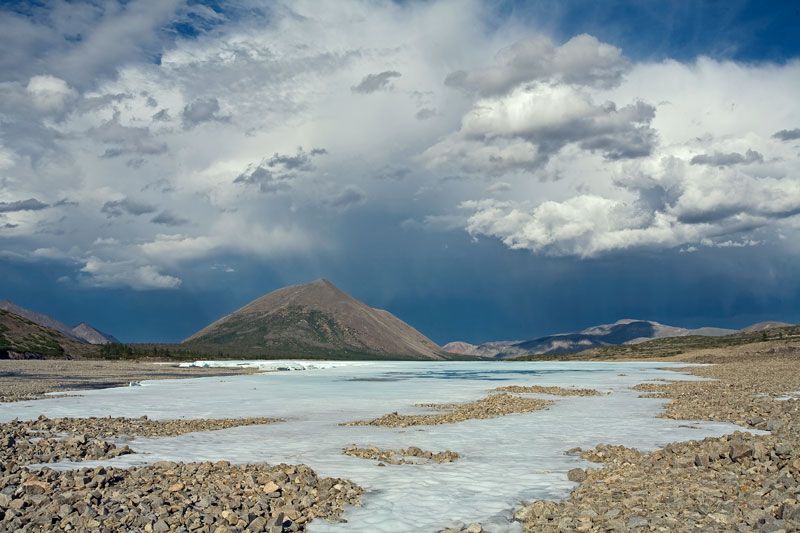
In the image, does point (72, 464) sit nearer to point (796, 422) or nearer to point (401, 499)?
point (401, 499)

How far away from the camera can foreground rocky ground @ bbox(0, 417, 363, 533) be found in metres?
12.8

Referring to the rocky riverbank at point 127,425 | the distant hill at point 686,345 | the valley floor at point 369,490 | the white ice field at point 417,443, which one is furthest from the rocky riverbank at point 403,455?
the distant hill at point 686,345

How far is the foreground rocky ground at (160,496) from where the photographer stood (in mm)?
12781

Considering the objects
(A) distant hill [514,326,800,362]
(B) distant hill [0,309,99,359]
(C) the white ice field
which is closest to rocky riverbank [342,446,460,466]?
(C) the white ice field

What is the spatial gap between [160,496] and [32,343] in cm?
16907

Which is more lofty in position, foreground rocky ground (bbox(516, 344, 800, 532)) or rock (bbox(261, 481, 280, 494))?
rock (bbox(261, 481, 280, 494))

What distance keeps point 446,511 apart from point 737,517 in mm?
6133

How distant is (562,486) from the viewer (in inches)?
674

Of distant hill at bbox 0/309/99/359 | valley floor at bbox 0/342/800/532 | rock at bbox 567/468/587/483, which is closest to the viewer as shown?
valley floor at bbox 0/342/800/532

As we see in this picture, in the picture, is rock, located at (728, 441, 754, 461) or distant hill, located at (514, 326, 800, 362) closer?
rock, located at (728, 441, 754, 461)

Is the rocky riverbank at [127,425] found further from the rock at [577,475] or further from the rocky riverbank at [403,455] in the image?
the rock at [577,475]

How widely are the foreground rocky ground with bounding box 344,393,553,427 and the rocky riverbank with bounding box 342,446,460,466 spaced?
7950 millimetres

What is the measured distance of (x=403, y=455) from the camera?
21500 mm

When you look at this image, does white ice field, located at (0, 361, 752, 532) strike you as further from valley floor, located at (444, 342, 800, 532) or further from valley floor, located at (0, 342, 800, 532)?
valley floor, located at (444, 342, 800, 532)
